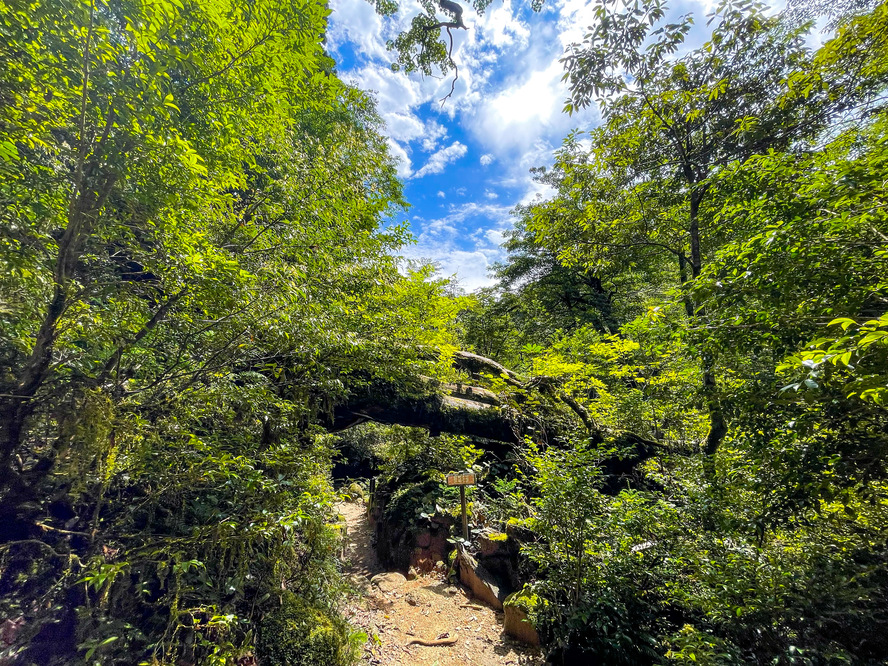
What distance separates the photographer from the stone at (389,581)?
4820 millimetres

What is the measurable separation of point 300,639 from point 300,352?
8.66 ft

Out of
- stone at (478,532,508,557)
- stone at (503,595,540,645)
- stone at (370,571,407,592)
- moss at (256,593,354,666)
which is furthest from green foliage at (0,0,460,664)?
stone at (478,532,508,557)

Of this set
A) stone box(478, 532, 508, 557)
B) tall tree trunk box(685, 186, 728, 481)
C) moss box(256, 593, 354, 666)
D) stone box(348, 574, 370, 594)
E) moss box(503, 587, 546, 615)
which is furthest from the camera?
stone box(478, 532, 508, 557)

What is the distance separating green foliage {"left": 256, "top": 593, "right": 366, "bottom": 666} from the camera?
271 centimetres

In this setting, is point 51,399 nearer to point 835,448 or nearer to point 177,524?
point 177,524

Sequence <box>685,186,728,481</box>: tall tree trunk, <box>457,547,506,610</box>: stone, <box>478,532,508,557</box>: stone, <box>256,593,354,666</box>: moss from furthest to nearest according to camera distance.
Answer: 1. <box>478,532,508,557</box>: stone
2. <box>457,547,506,610</box>: stone
3. <box>685,186,728,481</box>: tall tree trunk
4. <box>256,593,354,666</box>: moss

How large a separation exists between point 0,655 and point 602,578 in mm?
4555

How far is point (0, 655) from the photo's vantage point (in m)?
1.92

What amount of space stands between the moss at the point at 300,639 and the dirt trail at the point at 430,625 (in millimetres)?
386

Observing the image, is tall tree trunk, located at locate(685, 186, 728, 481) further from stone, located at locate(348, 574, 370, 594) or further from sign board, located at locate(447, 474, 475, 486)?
stone, located at locate(348, 574, 370, 594)

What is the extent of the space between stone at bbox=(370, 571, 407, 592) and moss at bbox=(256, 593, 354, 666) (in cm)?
199

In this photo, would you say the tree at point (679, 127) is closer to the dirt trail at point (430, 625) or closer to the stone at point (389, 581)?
the dirt trail at point (430, 625)

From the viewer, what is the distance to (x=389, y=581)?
5.02 metres

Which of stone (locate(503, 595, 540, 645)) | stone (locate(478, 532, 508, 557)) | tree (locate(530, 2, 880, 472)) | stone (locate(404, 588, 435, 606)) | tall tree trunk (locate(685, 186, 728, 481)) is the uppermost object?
tree (locate(530, 2, 880, 472))
